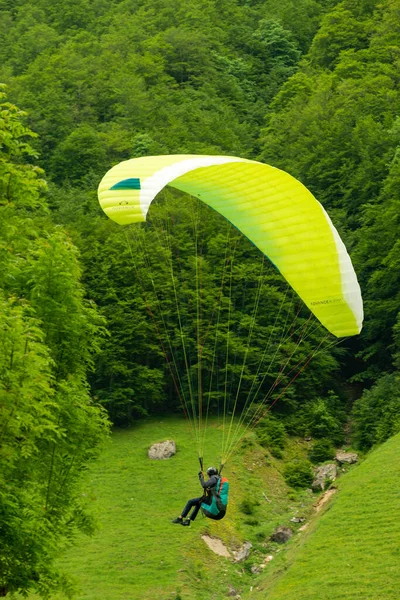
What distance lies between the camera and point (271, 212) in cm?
1791

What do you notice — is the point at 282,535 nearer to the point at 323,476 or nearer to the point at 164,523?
the point at 164,523

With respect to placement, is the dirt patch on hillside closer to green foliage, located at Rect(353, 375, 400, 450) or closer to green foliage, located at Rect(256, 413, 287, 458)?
green foliage, located at Rect(256, 413, 287, 458)

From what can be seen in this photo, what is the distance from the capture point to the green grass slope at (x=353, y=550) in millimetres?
19906

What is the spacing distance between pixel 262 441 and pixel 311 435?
247cm

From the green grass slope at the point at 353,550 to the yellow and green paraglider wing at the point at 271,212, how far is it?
18.9 ft

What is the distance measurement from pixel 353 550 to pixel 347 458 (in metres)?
12.1

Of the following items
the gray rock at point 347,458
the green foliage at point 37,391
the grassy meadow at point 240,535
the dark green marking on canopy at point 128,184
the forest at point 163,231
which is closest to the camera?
the green foliage at point 37,391

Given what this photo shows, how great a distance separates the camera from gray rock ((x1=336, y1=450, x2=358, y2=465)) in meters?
33.4

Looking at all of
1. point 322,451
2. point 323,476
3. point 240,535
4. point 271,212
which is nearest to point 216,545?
point 240,535

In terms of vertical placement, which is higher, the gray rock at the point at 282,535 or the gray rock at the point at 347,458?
Result: the gray rock at the point at 282,535

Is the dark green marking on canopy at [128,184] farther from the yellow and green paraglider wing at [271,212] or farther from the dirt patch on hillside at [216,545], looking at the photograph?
the dirt patch on hillside at [216,545]

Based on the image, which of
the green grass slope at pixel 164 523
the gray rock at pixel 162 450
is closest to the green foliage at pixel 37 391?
the green grass slope at pixel 164 523

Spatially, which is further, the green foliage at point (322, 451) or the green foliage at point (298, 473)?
the green foliage at point (322, 451)

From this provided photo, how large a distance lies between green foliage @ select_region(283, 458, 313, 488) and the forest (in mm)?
2297
